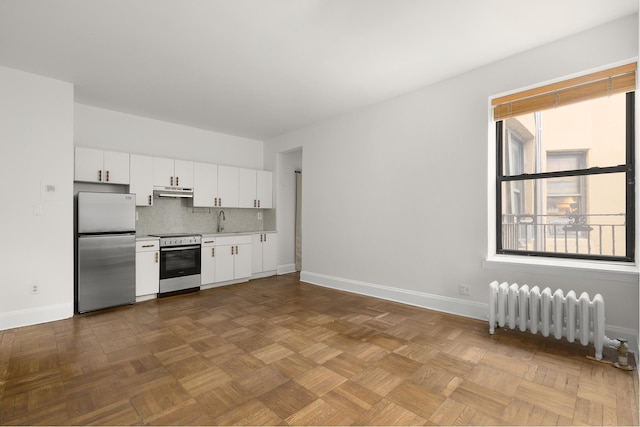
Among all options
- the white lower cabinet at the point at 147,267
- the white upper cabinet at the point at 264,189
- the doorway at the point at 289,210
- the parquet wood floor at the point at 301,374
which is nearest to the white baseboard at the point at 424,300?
the parquet wood floor at the point at 301,374

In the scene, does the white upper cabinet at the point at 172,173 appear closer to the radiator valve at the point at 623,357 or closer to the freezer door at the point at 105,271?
the freezer door at the point at 105,271

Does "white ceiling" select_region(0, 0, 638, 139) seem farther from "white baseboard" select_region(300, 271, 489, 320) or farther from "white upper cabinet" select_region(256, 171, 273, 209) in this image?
"white baseboard" select_region(300, 271, 489, 320)

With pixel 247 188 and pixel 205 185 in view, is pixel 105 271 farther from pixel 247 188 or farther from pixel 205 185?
pixel 247 188

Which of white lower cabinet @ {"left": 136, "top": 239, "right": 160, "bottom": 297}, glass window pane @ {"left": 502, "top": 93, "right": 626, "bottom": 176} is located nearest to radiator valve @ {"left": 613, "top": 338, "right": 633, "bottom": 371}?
glass window pane @ {"left": 502, "top": 93, "right": 626, "bottom": 176}

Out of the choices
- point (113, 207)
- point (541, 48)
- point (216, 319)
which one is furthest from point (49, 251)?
point (541, 48)

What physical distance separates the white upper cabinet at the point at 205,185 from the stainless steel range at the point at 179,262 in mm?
693

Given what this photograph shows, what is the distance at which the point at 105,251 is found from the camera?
412cm

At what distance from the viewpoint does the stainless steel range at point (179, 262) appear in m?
4.77

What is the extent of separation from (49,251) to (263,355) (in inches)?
116

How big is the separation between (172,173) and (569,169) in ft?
17.5

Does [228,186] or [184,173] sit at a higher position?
[184,173]

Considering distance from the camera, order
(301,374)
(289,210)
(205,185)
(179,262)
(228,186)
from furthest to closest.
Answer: (289,210)
(228,186)
(205,185)
(179,262)
(301,374)

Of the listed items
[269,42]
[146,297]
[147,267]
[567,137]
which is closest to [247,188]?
[147,267]

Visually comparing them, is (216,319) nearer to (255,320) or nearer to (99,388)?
(255,320)
